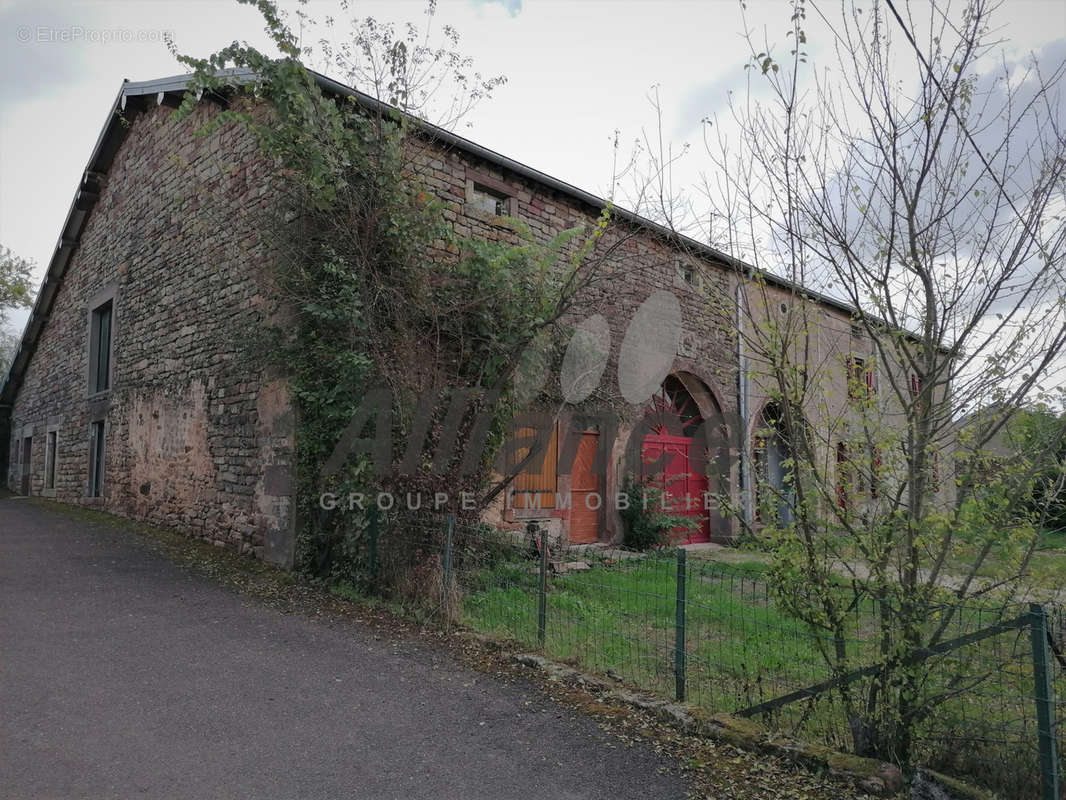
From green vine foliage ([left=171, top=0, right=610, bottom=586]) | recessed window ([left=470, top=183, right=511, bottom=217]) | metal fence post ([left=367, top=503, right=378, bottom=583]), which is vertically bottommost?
metal fence post ([left=367, top=503, right=378, bottom=583])

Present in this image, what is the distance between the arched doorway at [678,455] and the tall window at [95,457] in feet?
32.7

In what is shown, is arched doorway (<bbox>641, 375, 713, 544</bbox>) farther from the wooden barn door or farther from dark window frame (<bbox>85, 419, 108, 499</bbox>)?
the wooden barn door

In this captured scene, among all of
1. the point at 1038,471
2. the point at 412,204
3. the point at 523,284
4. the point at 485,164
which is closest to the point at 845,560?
the point at 1038,471

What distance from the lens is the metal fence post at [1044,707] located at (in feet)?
9.31

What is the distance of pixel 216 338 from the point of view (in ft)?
29.3

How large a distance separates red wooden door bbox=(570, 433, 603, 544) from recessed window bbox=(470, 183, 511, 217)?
11.1ft

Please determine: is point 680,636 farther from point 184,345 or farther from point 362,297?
point 184,345

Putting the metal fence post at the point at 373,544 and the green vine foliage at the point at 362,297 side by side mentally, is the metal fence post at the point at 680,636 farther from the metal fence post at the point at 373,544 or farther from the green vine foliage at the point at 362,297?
the metal fence post at the point at 373,544

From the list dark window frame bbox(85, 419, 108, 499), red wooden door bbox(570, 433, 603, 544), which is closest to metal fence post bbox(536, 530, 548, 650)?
red wooden door bbox(570, 433, 603, 544)

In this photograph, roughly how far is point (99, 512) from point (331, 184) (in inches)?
353

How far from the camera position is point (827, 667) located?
3.71 m

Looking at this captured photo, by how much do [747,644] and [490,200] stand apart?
6613 millimetres

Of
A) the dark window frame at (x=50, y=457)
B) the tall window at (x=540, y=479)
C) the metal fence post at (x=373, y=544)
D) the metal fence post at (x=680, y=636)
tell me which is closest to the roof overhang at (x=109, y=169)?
the metal fence post at (x=680, y=636)

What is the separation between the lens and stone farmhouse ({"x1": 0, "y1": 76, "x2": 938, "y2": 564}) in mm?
8086
